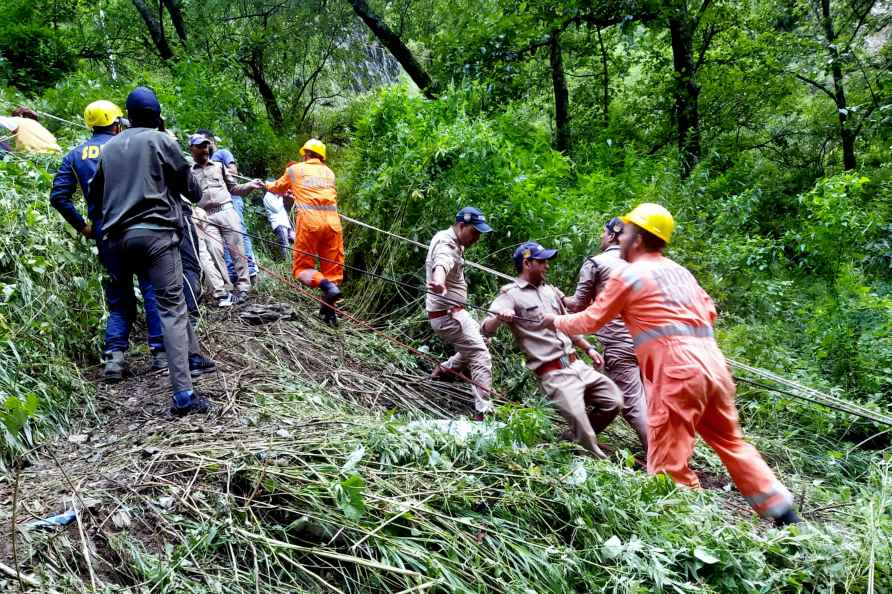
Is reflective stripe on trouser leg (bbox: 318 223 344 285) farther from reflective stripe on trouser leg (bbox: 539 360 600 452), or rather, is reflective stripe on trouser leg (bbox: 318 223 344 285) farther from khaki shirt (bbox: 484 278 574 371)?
reflective stripe on trouser leg (bbox: 539 360 600 452)

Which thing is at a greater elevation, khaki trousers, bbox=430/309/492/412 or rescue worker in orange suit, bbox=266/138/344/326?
rescue worker in orange suit, bbox=266/138/344/326

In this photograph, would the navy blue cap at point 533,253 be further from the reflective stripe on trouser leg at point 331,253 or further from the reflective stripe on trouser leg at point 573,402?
the reflective stripe on trouser leg at point 331,253

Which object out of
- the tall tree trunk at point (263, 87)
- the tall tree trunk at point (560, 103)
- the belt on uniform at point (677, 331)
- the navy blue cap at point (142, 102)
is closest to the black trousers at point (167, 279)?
the navy blue cap at point (142, 102)

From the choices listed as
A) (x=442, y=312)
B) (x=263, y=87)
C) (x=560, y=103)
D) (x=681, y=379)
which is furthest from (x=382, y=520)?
(x=263, y=87)

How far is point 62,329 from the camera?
449cm

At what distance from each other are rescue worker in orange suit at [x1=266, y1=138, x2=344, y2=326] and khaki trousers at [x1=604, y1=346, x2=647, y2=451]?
9.03ft

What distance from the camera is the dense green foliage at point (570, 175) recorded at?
3098 mm

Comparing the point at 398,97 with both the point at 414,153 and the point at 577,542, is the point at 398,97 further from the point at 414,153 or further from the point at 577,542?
the point at 577,542

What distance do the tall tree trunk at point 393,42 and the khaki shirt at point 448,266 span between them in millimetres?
5497

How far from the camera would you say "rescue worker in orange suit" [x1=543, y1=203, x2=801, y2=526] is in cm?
343

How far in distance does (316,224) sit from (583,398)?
3211 millimetres

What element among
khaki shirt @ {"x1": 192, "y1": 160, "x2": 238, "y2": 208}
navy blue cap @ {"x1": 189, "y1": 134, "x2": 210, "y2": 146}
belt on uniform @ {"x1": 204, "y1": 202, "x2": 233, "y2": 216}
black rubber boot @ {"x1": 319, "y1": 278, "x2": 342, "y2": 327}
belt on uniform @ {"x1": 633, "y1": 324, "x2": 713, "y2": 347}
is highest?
navy blue cap @ {"x1": 189, "y1": 134, "x2": 210, "y2": 146}

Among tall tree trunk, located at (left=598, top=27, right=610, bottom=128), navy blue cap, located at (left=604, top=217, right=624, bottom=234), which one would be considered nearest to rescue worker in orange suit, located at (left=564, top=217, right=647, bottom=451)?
navy blue cap, located at (left=604, top=217, right=624, bottom=234)

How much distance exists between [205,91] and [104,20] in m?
4.17
